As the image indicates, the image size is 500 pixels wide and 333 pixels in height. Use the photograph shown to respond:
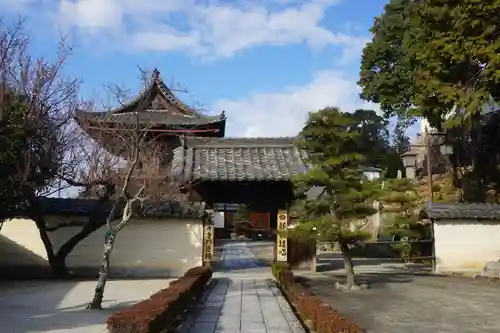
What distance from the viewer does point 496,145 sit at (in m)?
28.3

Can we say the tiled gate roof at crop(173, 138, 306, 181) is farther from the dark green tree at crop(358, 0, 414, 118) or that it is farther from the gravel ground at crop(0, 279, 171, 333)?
the dark green tree at crop(358, 0, 414, 118)

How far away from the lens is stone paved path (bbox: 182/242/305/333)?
9.21 m

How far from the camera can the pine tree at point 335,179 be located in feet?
47.3

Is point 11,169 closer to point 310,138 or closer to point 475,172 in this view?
point 310,138

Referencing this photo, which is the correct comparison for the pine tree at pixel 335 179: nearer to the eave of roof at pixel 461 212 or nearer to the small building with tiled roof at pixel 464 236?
the eave of roof at pixel 461 212

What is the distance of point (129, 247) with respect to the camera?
19219mm

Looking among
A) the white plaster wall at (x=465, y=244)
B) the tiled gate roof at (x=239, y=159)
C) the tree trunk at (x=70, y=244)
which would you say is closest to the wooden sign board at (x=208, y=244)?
the tiled gate roof at (x=239, y=159)

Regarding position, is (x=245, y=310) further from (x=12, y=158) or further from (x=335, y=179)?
(x=12, y=158)

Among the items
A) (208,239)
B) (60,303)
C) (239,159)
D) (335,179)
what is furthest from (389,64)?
(60,303)

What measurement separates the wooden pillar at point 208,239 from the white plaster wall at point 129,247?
0.65 ft

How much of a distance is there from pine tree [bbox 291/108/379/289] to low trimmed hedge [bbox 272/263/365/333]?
6.37ft

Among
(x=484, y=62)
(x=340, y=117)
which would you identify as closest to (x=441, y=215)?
(x=484, y=62)

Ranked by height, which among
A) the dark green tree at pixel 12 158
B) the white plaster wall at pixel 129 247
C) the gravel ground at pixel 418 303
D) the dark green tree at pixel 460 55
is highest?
the dark green tree at pixel 460 55

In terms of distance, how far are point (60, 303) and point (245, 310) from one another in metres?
4.49
